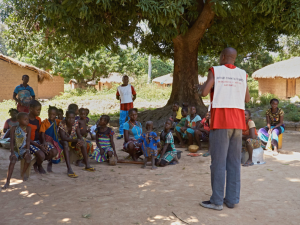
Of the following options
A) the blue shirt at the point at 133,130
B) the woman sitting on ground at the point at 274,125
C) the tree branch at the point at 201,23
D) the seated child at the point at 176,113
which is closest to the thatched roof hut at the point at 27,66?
the tree branch at the point at 201,23

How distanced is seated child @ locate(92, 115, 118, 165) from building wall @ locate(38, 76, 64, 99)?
19400 mm

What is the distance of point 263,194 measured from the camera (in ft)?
12.0

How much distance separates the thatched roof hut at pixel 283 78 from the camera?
1845cm

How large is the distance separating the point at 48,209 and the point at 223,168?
1919 mm

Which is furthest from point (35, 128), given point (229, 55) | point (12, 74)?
point (12, 74)

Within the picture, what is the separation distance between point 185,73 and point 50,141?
5945 millimetres

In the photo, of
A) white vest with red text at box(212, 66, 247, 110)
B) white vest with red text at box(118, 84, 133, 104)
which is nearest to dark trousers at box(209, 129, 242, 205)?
white vest with red text at box(212, 66, 247, 110)

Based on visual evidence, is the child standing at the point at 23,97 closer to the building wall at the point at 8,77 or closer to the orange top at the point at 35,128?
the orange top at the point at 35,128

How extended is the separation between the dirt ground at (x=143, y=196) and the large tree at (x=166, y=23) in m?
3.25

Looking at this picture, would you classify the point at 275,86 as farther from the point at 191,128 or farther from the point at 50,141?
the point at 50,141

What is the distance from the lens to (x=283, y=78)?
63.4ft

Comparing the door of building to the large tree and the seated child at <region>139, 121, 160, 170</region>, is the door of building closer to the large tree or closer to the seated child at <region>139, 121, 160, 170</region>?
Answer: the large tree

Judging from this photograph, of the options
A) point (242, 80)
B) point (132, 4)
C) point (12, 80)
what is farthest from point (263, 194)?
point (12, 80)

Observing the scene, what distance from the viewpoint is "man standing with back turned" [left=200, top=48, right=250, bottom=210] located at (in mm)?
3154
